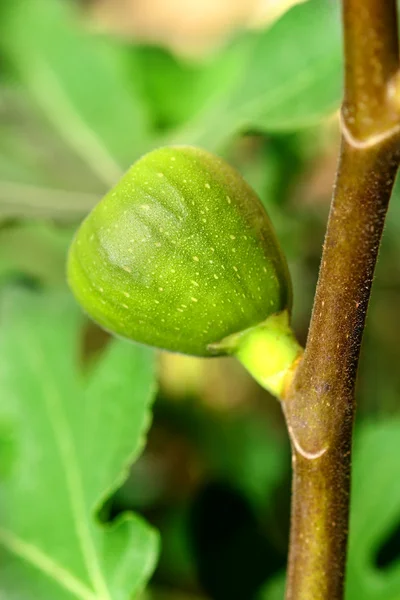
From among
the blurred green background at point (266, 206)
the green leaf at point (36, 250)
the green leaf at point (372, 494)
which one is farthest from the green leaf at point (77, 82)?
the green leaf at point (372, 494)

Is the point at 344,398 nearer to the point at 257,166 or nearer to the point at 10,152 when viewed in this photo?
the point at 10,152

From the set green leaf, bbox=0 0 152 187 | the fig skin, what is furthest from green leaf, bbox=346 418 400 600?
green leaf, bbox=0 0 152 187

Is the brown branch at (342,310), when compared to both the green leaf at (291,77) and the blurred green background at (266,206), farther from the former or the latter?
the green leaf at (291,77)

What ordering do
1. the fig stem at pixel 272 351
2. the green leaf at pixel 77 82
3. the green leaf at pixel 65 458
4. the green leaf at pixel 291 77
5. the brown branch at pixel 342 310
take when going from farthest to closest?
the green leaf at pixel 77 82 → the green leaf at pixel 291 77 → the green leaf at pixel 65 458 → the fig stem at pixel 272 351 → the brown branch at pixel 342 310

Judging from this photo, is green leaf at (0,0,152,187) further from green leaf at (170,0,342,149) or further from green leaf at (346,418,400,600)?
green leaf at (346,418,400,600)

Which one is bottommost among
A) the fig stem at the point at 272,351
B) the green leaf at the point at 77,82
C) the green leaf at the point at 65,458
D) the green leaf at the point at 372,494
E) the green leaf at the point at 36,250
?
the green leaf at the point at 36,250

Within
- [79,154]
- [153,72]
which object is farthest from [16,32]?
[79,154]

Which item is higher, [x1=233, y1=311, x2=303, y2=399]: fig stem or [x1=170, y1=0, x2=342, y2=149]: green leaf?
[x1=170, y1=0, x2=342, y2=149]: green leaf
